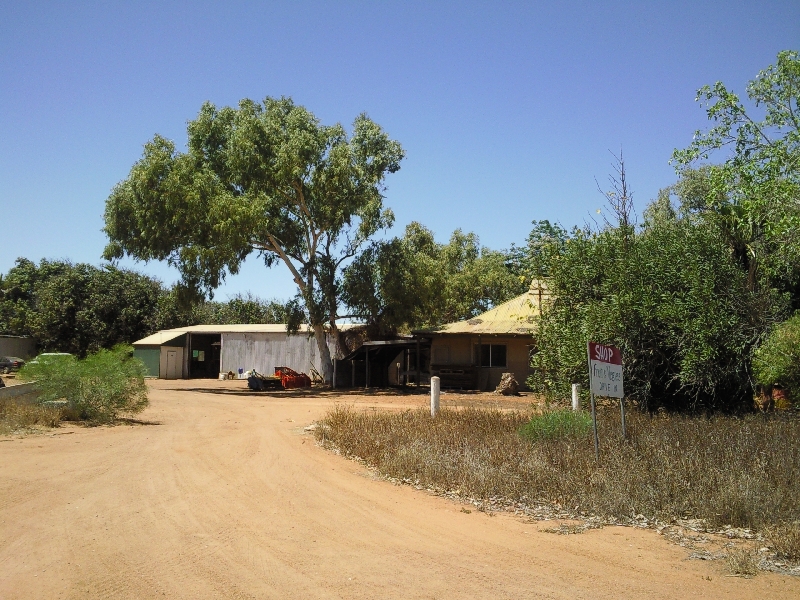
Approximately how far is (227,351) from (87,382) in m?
29.7

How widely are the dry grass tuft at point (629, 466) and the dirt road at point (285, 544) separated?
607 millimetres

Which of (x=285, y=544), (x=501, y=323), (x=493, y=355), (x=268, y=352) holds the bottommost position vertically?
(x=285, y=544)

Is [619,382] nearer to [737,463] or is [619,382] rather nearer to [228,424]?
[737,463]

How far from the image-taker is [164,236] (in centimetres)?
3375

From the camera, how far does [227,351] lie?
46.9m

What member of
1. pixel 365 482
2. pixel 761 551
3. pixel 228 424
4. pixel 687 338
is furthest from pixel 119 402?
pixel 761 551

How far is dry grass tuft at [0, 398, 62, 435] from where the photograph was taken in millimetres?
15759

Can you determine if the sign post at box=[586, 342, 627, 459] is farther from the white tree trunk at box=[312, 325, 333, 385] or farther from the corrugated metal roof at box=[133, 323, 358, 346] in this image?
the corrugated metal roof at box=[133, 323, 358, 346]

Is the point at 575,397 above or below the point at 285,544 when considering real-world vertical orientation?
above

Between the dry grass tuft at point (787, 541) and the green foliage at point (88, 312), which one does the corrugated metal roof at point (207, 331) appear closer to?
the green foliage at point (88, 312)

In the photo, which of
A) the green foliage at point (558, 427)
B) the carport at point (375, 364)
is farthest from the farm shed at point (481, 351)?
the green foliage at point (558, 427)

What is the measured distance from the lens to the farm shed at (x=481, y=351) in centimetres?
3288

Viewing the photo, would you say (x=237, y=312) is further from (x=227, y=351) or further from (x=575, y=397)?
(x=575, y=397)

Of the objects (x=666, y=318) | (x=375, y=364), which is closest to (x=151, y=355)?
(x=375, y=364)
